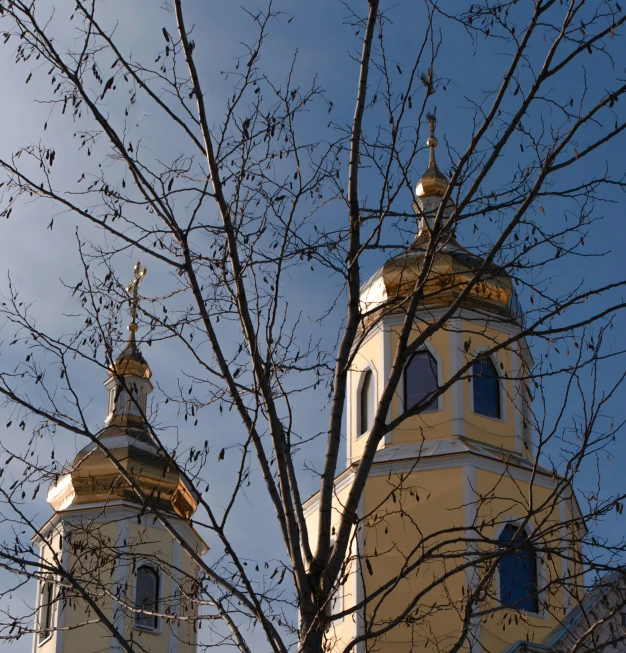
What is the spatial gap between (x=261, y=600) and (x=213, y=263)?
68.7 inches

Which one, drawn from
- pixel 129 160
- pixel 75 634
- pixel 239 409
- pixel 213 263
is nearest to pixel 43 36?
pixel 129 160

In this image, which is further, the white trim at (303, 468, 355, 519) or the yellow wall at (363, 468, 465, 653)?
the white trim at (303, 468, 355, 519)

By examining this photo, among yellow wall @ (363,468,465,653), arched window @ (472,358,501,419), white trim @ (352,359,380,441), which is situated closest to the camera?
yellow wall @ (363,468,465,653)

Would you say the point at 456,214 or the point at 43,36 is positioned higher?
the point at 43,36

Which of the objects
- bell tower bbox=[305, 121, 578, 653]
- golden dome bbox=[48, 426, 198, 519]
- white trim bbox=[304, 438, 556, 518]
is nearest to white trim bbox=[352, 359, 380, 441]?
bell tower bbox=[305, 121, 578, 653]

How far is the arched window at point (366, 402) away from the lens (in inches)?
715


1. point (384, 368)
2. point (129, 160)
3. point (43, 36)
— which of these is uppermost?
point (384, 368)

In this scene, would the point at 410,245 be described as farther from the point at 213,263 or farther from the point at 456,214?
the point at 213,263

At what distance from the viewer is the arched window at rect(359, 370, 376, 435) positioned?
18.2 meters

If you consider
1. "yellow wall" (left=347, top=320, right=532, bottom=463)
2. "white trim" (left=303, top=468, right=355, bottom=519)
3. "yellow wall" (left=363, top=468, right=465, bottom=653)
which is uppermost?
"yellow wall" (left=347, top=320, right=532, bottom=463)

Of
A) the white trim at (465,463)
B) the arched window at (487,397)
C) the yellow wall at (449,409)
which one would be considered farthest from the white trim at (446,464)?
the arched window at (487,397)

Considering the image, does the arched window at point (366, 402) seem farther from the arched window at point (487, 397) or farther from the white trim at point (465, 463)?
the white trim at point (465, 463)

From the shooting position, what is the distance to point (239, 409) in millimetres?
6465

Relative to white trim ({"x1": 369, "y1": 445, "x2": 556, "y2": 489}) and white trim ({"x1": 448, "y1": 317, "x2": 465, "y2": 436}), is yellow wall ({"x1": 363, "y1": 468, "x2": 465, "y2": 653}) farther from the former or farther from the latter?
white trim ({"x1": 448, "y1": 317, "x2": 465, "y2": 436})
